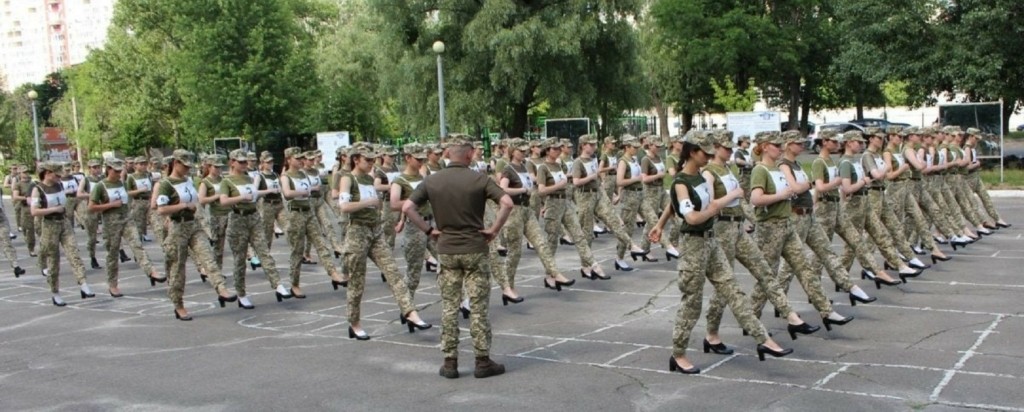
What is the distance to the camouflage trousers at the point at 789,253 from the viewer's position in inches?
364

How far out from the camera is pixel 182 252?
38.6ft

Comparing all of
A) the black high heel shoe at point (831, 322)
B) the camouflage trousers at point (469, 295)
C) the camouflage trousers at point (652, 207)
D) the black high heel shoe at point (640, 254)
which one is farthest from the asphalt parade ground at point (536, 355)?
the camouflage trousers at point (652, 207)

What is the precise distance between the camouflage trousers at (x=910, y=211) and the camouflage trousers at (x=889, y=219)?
1113 millimetres

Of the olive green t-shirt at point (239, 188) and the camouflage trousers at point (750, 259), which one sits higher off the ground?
the olive green t-shirt at point (239, 188)

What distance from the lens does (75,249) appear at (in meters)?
13.5

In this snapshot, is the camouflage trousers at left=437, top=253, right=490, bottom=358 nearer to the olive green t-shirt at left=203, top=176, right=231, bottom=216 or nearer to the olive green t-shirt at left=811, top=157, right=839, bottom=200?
the olive green t-shirt at left=811, top=157, right=839, bottom=200

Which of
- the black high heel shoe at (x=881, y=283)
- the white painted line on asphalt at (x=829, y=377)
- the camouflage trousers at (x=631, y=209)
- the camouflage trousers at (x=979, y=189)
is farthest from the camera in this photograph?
the camouflage trousers at (x=979, y=189)

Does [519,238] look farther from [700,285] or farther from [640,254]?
[700,285]

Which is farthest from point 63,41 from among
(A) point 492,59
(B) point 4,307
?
(B) point 4,307

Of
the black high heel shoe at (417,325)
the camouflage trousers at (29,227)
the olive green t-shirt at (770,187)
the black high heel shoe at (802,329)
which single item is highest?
the olive green t-shirt at (770,187)

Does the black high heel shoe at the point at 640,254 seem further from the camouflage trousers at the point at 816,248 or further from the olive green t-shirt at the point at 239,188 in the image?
the olive green t-shirt at the point at 239,188

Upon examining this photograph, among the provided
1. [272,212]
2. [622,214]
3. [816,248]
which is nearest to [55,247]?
[272,212]

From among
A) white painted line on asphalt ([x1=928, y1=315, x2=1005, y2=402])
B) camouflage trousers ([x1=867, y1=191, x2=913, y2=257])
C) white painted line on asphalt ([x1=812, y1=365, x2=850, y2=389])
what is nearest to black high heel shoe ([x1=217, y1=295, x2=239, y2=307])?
white painted line on asphalt ([x1=812, y1=365, x2=850, y2=389])

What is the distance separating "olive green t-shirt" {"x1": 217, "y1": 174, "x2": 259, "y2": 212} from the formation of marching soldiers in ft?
0.06
